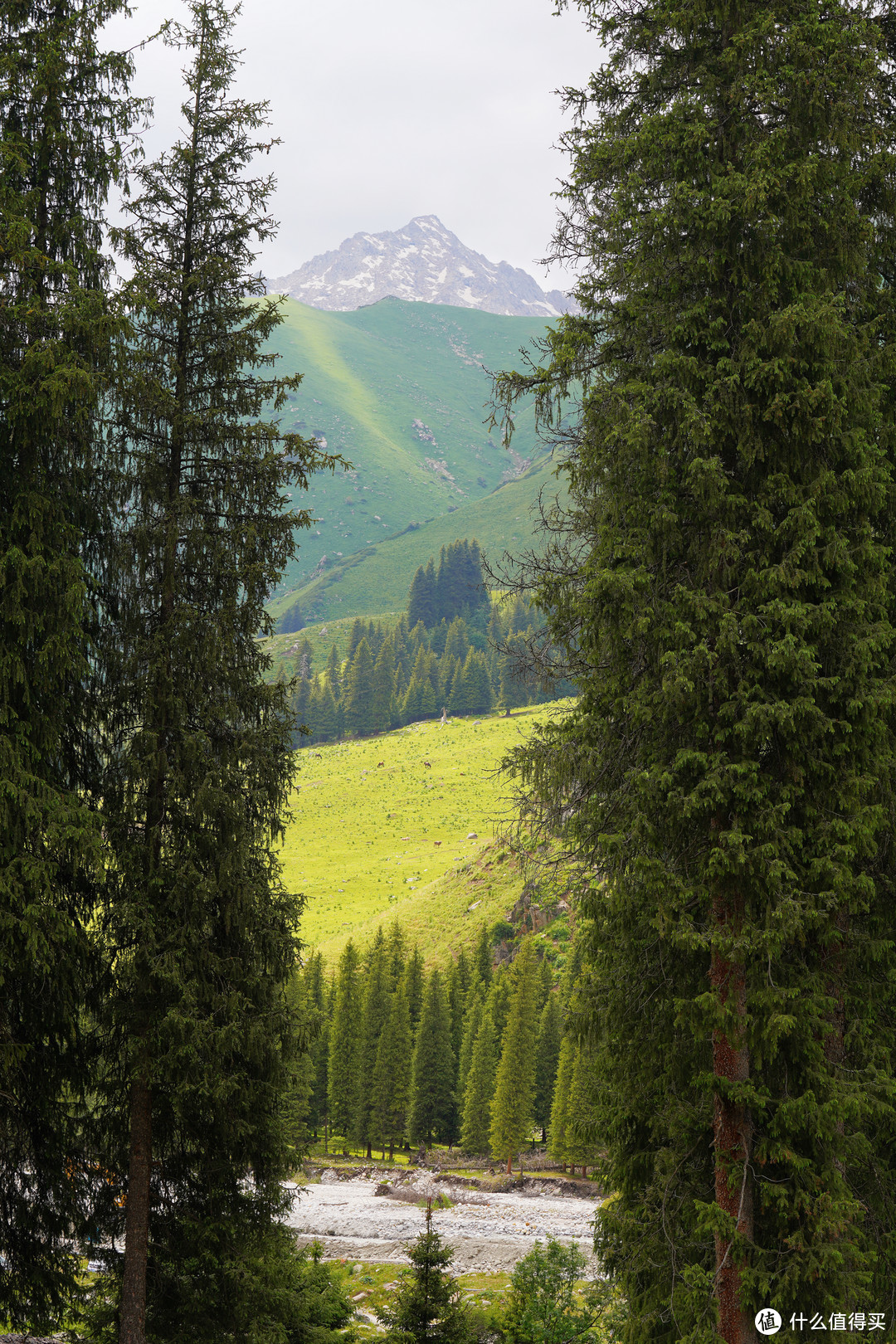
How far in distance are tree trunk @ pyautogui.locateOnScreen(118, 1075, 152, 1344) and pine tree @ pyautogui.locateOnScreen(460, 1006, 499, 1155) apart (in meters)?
46.2

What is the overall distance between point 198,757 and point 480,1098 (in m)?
48.9

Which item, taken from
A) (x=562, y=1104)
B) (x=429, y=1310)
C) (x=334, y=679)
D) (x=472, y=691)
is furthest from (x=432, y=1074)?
(x=334, y=679)

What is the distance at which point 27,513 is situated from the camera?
8789mm

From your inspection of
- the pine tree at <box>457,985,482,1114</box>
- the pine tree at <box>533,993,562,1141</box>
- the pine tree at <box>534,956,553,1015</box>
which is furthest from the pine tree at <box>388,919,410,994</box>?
the pine tree at <box>533,993,562,1141</box>

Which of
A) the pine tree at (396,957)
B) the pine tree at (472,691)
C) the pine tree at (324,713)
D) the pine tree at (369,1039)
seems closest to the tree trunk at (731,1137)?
the pine tree at (369,1039)

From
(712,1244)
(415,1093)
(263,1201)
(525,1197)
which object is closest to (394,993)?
(415,1093)

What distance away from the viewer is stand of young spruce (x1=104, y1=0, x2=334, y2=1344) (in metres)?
9.47

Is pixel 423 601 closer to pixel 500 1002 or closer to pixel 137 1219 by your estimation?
pixel 500 1002

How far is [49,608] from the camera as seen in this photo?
28.5ft

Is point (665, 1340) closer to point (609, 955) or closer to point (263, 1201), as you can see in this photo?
point (609, 955)

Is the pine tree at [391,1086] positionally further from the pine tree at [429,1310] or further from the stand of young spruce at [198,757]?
the stand of young spruce at [198,757]

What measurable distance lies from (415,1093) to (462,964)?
508 inches

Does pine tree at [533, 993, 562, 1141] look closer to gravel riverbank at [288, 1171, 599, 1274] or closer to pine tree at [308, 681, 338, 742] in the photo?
gravel riverbank at [288, 1171, 599, 1274]

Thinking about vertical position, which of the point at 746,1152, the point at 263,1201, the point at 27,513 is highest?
the point at 27,513
